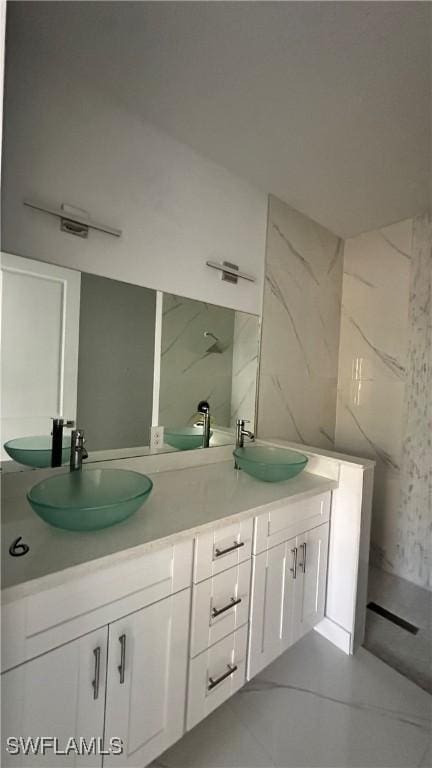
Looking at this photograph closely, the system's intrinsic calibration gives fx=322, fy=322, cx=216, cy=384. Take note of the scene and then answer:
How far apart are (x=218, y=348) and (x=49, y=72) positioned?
1.32 m

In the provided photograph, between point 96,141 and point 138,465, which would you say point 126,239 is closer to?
point 96,141

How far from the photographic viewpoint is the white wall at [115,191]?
3.85 ft

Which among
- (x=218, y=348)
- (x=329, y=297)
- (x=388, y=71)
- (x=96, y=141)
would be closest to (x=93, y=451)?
(x=218, y=348)

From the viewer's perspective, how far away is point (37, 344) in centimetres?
123

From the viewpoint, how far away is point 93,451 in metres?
1.38

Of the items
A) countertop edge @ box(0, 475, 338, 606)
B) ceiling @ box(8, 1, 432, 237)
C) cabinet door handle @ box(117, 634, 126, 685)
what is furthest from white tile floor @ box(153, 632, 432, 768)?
ceiling @ box(8, 1, 432, 237)

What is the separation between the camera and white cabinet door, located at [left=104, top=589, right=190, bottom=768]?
89 cm

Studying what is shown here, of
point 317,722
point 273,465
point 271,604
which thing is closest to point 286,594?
point 271,604

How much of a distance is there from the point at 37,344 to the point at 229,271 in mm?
1049

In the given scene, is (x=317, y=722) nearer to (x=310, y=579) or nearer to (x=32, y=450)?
(x=310, y=579)

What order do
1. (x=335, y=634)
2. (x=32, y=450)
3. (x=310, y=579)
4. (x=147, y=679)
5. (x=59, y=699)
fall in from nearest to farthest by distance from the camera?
(x=59, y=699) → (x=147, y=679) → (x=32, y=450) → (x=310, y=579) → (x=335, y=634)

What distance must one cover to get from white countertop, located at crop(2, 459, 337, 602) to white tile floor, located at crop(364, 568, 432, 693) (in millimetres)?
882

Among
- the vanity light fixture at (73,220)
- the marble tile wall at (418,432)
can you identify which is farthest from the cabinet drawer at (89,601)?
the marble tile wall at (418,432)

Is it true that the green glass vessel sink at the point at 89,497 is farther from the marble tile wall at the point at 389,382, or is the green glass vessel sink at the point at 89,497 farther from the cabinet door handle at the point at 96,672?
the marble tile wall at the point at 389,382
